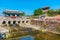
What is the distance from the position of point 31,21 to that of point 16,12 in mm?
13348

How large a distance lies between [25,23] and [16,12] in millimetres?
13286

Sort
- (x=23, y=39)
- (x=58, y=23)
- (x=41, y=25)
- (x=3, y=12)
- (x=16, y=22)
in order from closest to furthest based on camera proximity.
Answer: (x=23, y=39) < (x=58, y=23) < (x=41, y=25) < (x=16, y=22) < (x=3, y=12)

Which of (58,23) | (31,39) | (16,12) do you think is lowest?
(31,39)

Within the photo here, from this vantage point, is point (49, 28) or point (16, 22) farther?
point (16, 22)

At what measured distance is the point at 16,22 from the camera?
62500 mm

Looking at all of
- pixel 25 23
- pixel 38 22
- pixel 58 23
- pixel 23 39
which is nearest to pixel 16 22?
pixel 25 23

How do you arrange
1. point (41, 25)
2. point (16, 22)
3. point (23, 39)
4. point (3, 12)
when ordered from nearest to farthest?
point (23, 39), point (41, 25), point (16, 22), point (3, 12)

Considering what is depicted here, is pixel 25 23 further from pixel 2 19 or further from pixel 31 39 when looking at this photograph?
pixel 31 39

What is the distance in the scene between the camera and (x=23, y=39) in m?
36.2

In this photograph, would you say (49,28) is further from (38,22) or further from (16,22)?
(16,22)

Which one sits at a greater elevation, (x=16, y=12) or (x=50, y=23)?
(x=16, y=12)

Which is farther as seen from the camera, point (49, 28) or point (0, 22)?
point (0, 22)

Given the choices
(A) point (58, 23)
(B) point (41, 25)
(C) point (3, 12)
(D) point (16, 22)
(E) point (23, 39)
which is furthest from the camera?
(C) point (3, 12)

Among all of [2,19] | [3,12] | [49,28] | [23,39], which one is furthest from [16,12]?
[23,39]
